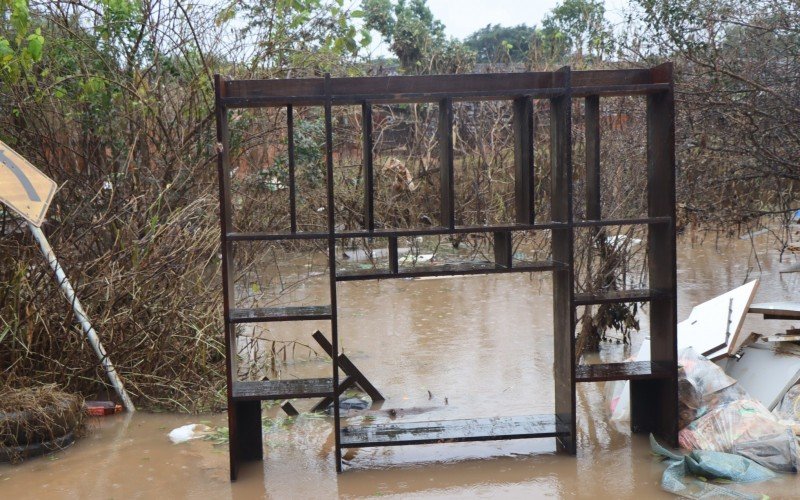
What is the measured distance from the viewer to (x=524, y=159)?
18.8 ft

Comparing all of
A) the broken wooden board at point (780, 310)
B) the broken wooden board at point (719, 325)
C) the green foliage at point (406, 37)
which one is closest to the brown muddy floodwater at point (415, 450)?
the broken wooden board at point (719, 325)

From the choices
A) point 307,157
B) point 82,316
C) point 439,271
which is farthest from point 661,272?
point 307,157

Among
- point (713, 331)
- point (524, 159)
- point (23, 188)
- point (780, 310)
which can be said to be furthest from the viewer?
point (780, 310)

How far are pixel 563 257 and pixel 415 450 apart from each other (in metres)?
1.67

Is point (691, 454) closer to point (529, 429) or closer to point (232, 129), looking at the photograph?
point (529, 429)

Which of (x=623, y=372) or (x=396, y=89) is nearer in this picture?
(x=396, y=89)

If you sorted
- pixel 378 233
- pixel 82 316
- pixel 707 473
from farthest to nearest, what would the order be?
pixel 82 316 → pixel 378 233 → pixel 707 473

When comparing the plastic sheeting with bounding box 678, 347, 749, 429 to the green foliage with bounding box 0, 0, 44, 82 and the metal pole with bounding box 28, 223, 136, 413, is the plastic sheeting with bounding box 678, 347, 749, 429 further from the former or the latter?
the green foliage with bounding box 0, 0, 44, 82

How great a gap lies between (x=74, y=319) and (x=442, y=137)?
→ 329 cm

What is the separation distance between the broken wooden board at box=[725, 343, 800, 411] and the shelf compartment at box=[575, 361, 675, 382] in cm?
82

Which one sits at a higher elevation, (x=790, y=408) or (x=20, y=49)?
(x=20, y=49)

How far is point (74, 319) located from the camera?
6691 millimetres

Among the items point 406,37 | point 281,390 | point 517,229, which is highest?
point 406,37

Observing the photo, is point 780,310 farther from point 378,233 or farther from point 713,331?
point 378,233
